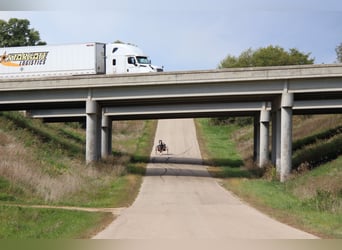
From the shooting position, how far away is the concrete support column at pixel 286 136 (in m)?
33.2

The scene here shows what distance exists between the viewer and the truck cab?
4569 centimetres

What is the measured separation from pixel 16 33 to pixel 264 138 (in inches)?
3164

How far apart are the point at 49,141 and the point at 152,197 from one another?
871 inches

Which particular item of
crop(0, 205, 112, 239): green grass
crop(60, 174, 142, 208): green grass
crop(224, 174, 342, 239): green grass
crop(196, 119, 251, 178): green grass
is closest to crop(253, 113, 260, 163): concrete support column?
crop(196, 119, 251, 178): green grass

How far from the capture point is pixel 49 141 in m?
44.6

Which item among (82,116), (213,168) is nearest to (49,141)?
(82,116)

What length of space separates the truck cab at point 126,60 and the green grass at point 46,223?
2885 cm

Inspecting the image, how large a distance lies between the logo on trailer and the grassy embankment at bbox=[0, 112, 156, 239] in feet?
16.1

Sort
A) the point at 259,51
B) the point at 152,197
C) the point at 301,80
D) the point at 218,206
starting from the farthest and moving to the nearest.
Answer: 1. the point at 259,51
2. the point at 301,80
3. the point at 152,197
4. the point at 218,206

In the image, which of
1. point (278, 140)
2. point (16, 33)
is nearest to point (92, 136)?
point (278, 140)

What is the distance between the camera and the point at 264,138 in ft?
136

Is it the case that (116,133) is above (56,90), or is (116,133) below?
below

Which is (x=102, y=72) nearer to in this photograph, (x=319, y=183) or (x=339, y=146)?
(x=339, y=146)

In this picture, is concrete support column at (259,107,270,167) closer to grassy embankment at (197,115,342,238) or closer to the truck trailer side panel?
grassy embankment at (197,115,342,238)
